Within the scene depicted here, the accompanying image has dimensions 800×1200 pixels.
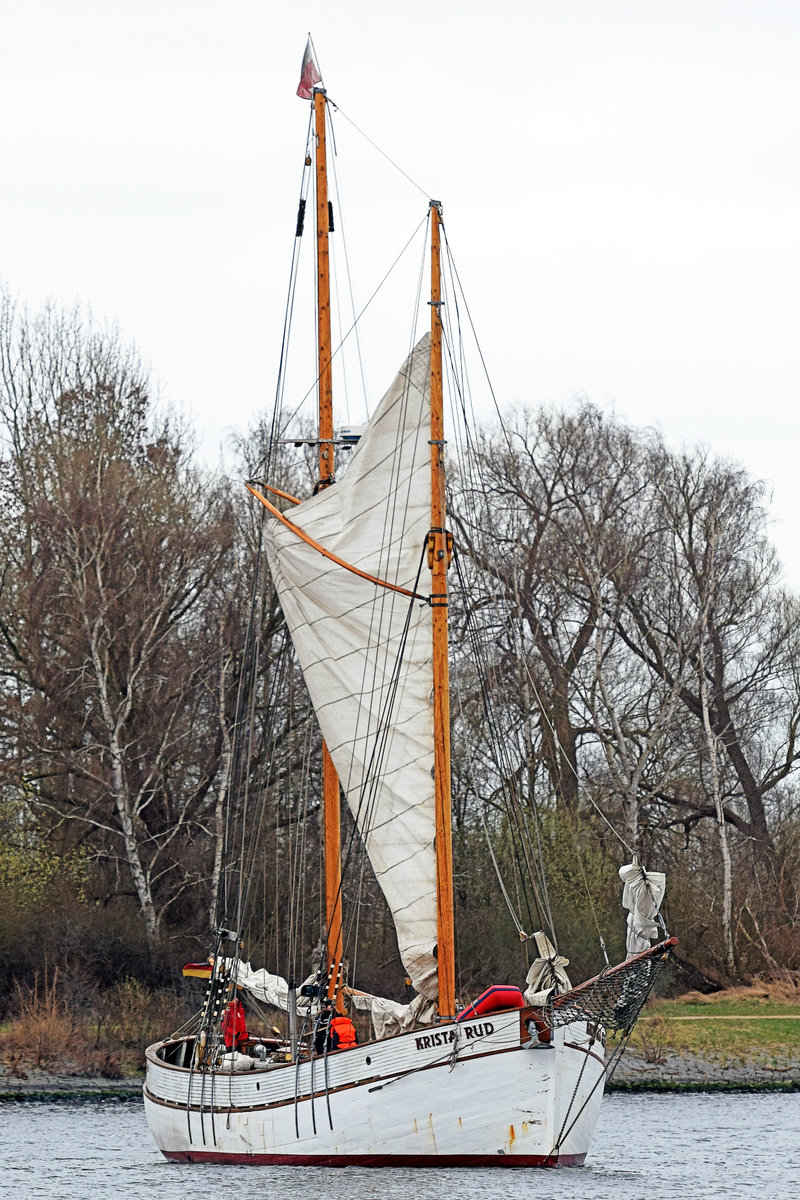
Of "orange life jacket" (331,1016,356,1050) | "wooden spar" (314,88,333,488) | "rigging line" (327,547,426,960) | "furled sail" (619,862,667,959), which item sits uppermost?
"wooden spar" (314,88,333,488)

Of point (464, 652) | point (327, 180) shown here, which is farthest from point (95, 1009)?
point (327, 180)

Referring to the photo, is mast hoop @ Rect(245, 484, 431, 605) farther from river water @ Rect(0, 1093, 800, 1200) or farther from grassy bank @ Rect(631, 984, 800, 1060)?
grassy bank @ Rect(631, 984, 800, 1060)

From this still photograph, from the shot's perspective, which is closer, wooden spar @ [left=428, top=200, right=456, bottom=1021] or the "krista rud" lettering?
the "krista rud" lettering

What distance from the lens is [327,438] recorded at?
1217 inches

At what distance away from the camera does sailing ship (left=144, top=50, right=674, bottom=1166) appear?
74.8ft

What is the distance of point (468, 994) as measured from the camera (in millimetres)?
40750

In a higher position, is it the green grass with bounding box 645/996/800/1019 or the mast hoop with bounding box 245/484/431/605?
the mast hoop with bounding box 245/484/431/605

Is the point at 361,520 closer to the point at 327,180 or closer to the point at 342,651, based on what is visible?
the point at 342,651

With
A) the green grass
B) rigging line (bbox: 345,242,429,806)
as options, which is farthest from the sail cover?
the green grass

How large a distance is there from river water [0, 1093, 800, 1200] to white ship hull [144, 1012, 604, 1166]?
0.96ft

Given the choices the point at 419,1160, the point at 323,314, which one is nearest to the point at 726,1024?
the point at 323,314

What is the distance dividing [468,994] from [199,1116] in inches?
597

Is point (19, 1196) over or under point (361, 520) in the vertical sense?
under

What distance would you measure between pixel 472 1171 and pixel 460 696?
20525 millimetres
